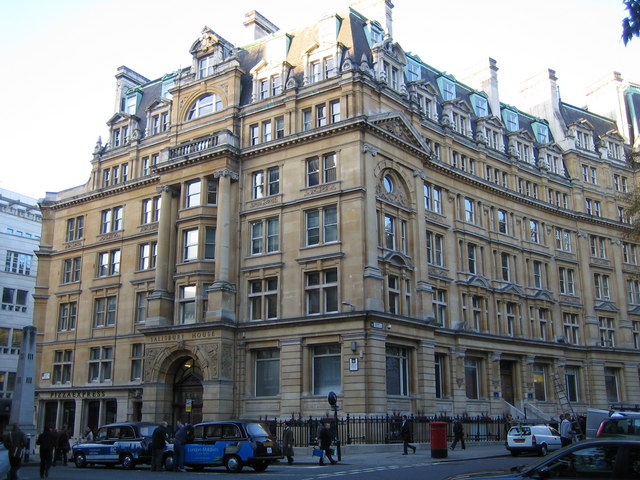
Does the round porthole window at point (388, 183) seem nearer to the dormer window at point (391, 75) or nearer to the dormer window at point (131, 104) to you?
the dormer window at point (391, 75)

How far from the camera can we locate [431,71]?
52.5 meters

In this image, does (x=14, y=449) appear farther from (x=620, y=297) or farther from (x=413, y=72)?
(x=620, y=297)

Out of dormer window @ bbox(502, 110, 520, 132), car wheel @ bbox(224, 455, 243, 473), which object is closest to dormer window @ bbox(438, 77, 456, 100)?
dormer window @ bbox(502, 110, 520, 132)

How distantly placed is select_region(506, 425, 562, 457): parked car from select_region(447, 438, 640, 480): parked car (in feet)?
67.4

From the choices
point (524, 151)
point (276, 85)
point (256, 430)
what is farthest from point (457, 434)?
point (524, 151)

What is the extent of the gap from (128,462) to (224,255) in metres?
15.7

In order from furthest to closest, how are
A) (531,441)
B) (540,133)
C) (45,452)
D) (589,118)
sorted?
(589,118), (540,133), (531,441), (45,452)

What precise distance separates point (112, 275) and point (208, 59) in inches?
692

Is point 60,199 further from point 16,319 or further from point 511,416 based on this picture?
point 511,416

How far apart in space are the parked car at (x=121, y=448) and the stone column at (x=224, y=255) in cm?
1135

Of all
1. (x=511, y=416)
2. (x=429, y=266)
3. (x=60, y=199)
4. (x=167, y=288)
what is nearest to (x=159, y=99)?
(x=60, y=199)

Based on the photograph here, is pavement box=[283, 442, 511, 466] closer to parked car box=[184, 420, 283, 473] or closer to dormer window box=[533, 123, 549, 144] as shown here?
parked car box=[184, 420, 283, 473]

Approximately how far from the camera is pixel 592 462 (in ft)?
36.3

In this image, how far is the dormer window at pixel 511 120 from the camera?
58469mm
